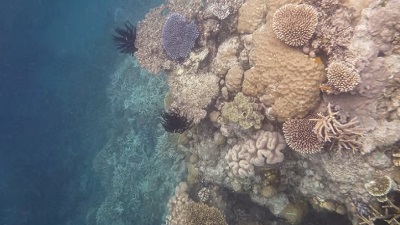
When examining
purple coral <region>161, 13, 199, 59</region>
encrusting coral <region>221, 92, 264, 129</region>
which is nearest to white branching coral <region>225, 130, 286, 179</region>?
encrusting coral <region>221, 92, 264, 129</region>

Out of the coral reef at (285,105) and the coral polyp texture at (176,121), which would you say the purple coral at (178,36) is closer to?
the coral reef at (285,105)

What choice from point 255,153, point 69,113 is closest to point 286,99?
point 255,153

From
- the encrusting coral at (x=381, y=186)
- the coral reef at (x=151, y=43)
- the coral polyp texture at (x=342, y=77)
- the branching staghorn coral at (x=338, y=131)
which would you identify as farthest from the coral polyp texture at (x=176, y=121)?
the encrusting coral at (x=381, y=186)

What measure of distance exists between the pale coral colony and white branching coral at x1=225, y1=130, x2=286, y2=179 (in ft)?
0.07

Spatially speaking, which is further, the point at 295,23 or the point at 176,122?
the point at 176,122

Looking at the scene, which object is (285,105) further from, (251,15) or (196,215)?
(196,215)

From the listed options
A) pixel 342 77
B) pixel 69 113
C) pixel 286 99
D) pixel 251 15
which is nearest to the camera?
pixel 342 77

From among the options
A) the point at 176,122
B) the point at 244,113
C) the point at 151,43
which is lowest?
the point at 244,113

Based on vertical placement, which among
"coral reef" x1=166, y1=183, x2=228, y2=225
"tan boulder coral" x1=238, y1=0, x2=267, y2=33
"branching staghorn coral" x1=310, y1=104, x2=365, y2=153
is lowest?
"coral reef" x1=166, y1=183, x2=228, y2=225

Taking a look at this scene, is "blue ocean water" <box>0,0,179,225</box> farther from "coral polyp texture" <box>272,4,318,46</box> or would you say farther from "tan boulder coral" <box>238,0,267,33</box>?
"coral polyp texture" <box>272,4,318,46</box>

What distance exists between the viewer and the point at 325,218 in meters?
6.03

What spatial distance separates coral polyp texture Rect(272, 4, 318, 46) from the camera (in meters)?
4.49

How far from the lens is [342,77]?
4.14m

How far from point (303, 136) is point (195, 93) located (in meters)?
2.54
